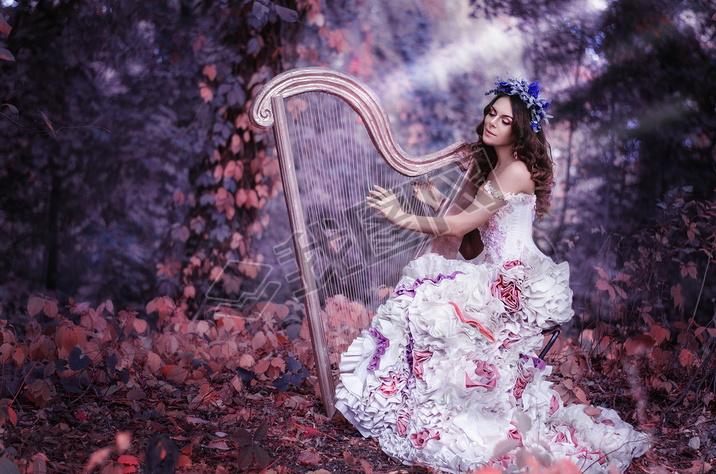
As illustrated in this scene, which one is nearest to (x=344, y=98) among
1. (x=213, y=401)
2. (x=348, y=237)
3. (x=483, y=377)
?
(x=348, y=237)

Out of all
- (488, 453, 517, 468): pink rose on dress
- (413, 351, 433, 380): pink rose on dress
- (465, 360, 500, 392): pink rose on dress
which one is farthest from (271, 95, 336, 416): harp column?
(488, 453, 517, 468): pink rose on dress

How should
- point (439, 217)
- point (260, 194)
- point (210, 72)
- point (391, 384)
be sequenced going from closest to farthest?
point (391, 384), point (439, 217), point (210, 72), point (260, 194)

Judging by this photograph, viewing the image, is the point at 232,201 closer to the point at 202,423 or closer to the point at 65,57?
the point at 65,57

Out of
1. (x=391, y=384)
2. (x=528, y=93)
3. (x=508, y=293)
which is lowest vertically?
(x=391, y=384)

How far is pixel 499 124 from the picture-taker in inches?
84.5

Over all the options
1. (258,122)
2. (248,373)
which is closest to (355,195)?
(258,122)

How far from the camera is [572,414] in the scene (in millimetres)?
2182

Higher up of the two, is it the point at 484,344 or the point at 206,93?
the point at 206,93

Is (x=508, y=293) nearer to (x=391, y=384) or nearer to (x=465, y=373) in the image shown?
(x=465, y=373)

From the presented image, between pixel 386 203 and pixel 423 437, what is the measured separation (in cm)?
82

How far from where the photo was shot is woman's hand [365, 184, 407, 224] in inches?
78.3

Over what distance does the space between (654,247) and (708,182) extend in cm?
86

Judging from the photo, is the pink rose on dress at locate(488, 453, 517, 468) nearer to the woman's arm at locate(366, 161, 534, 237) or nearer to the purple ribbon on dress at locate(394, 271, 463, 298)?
the purple ribbon on dress at locate(394, 271, 463, 298)

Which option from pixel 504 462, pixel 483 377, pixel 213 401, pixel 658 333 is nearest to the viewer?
pixel 504 462
